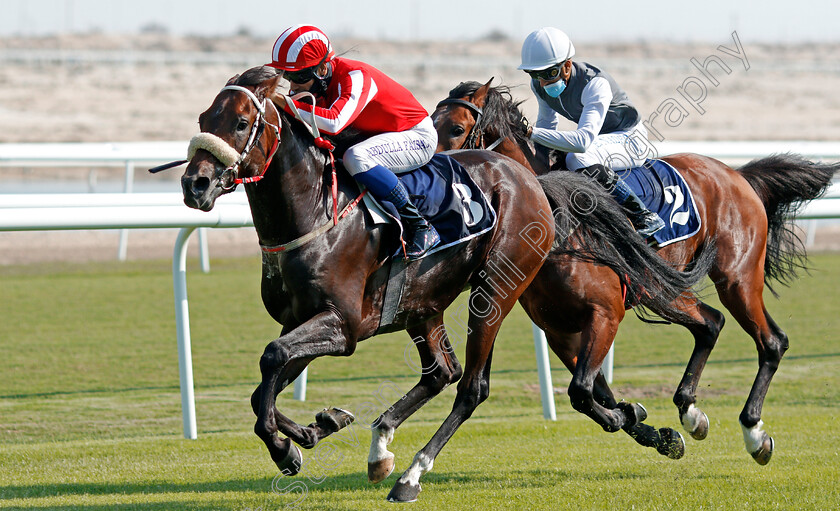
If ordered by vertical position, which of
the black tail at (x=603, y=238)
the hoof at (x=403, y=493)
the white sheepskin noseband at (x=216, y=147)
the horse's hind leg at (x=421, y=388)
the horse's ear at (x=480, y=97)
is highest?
the white sheepskin noseband at (x=216, y=147)

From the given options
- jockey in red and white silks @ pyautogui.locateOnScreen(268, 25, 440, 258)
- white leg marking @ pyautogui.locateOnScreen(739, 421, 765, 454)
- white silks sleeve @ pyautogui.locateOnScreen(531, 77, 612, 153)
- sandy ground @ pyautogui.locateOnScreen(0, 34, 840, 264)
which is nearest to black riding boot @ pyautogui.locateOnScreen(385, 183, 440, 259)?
jockey in red and white silks @ pyautogui.locateOnScreen(268, 25, 440, 258)

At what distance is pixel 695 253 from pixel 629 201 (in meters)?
0.63

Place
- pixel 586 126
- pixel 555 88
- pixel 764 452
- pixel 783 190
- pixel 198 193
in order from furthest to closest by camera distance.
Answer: pixel 783 190
pixel 555 88
pixel 586 126
pixel 764 452
pixel 198 193

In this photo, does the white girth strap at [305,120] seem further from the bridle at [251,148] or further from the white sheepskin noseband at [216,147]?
the white sheepskin noseband at [216,147]

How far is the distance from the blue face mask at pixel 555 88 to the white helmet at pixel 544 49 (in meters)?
0.15

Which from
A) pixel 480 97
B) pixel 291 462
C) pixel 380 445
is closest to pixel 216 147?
pixel 291 462

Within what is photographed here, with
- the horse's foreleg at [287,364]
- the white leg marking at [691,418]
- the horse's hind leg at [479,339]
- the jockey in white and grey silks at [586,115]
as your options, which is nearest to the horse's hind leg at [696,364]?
the white leg marking at [691,418]

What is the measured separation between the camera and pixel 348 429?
532 centimetres

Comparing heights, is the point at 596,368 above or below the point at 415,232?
below

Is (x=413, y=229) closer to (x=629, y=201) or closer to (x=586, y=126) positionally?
(x=586, y=126)

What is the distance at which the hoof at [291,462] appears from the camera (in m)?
3.74

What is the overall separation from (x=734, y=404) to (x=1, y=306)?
629 centimetres

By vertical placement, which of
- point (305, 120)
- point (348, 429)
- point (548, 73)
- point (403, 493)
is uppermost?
point (305, 120)

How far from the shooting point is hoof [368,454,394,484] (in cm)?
395
